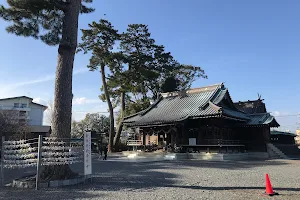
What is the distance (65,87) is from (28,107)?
139 ft

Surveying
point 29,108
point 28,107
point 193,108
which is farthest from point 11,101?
point 193,108

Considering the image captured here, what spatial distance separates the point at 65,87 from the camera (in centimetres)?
1076

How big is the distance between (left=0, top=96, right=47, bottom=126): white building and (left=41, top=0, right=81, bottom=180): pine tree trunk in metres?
38.7

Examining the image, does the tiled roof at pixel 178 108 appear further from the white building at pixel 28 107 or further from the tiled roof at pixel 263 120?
the white building at pixel 28 107

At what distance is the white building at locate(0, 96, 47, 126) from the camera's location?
1843 inches

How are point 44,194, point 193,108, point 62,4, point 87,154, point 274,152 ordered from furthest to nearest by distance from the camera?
point 274,152
point 193,108
point 62,4
point 87,154
point 44,194

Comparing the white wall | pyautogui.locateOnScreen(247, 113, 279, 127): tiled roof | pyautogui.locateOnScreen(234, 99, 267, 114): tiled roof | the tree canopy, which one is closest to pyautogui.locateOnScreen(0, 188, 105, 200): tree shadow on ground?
the tree canopy

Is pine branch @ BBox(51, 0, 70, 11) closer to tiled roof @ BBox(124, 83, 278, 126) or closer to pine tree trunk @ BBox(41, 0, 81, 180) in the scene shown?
pine tree trunk @ BBox(41, 0, 81, 180)

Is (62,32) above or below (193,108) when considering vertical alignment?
above

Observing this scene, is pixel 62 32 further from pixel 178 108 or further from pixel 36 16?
pixel 178 108

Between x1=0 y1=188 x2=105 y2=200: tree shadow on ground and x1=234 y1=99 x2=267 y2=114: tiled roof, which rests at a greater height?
x1=234 y1=99 x2=267 y2=114: tiled roof

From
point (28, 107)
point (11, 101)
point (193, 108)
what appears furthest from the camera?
point (28, 107)

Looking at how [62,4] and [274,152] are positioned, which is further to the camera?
[274,152]

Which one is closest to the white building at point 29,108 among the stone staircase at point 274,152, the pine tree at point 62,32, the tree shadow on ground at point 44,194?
the stone staircase at point 274,152
